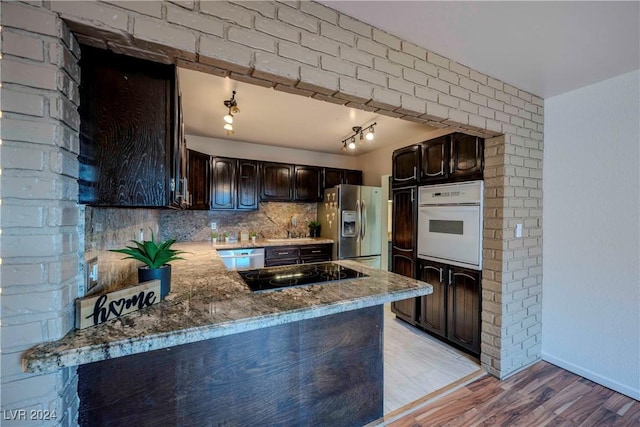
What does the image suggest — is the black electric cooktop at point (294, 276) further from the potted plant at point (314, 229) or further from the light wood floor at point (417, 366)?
the potted plant at point (314, 229)

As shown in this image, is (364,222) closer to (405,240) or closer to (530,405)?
(405,240)

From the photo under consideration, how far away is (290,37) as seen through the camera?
128 cm

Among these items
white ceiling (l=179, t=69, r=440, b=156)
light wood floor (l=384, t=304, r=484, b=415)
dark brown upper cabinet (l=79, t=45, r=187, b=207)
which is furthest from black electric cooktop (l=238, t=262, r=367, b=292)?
white ceiling (l=179, t=69, r=440, b=156)

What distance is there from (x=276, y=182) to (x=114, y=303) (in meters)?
3.36

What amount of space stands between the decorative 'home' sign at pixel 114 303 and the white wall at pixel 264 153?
10.8 feet

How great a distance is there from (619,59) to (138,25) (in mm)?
3009

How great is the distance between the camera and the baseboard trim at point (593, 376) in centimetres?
194

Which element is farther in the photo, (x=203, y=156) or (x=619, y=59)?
(x=203, y=156)

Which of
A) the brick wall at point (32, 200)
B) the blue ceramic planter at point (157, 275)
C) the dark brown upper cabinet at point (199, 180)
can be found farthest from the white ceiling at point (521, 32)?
the dark brown upper cabinet at point (199, 180)

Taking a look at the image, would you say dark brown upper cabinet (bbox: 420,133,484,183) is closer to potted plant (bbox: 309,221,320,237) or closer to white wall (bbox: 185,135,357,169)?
potted plant (bbox: 309,221,320,237)

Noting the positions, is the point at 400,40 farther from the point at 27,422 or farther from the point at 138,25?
the point at 27,422

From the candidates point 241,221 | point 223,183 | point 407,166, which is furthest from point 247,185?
point 407,166

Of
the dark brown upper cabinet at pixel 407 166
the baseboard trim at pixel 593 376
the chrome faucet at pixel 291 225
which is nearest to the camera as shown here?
the baseboard trim at pixel 593 376

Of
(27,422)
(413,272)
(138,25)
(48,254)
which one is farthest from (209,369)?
(413,272)
